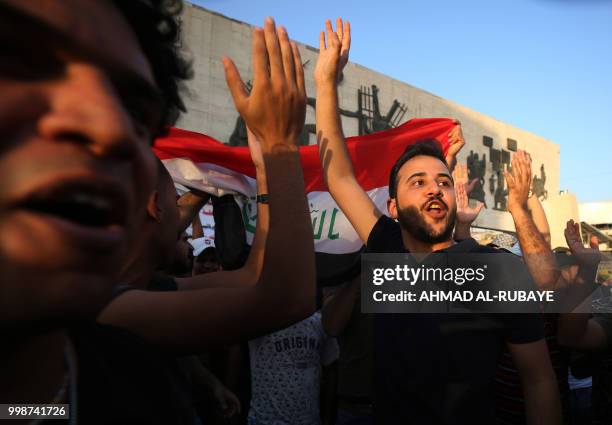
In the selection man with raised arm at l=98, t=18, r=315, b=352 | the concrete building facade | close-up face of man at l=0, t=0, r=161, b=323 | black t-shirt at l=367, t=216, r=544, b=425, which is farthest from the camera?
the concrete building facade

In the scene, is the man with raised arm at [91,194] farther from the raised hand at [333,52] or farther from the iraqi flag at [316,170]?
the iraqi flag at [316,170]

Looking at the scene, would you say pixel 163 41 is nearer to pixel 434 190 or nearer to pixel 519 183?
pixel 434 190

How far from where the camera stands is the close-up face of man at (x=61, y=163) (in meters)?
0.55

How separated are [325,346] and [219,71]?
1458 centimetres

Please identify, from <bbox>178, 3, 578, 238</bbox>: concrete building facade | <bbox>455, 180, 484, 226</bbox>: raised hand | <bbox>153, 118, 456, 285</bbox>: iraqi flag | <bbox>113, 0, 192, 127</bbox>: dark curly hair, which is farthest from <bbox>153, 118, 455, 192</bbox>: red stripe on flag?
<bbox>178, 3, 578, 238</bbox>: concrete building facade

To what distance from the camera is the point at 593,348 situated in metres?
2.72

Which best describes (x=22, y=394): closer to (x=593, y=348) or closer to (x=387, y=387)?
(x=387, y=387)

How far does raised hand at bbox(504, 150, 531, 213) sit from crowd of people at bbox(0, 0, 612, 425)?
1.84ft

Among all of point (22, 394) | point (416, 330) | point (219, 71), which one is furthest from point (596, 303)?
point (219, 71)

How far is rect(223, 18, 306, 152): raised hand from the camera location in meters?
1.14

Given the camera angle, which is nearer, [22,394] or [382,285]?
[22,394]

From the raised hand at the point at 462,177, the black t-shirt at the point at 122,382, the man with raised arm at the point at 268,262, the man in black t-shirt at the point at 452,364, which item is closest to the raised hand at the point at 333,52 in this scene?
the man in black t-shirt at the point at 452,364

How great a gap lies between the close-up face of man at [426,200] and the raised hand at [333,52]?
0.77 meters

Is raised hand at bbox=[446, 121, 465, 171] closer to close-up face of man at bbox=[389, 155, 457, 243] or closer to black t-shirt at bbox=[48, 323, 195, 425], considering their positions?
close-up face of man at bbox=[389, 155, 457, 243]
